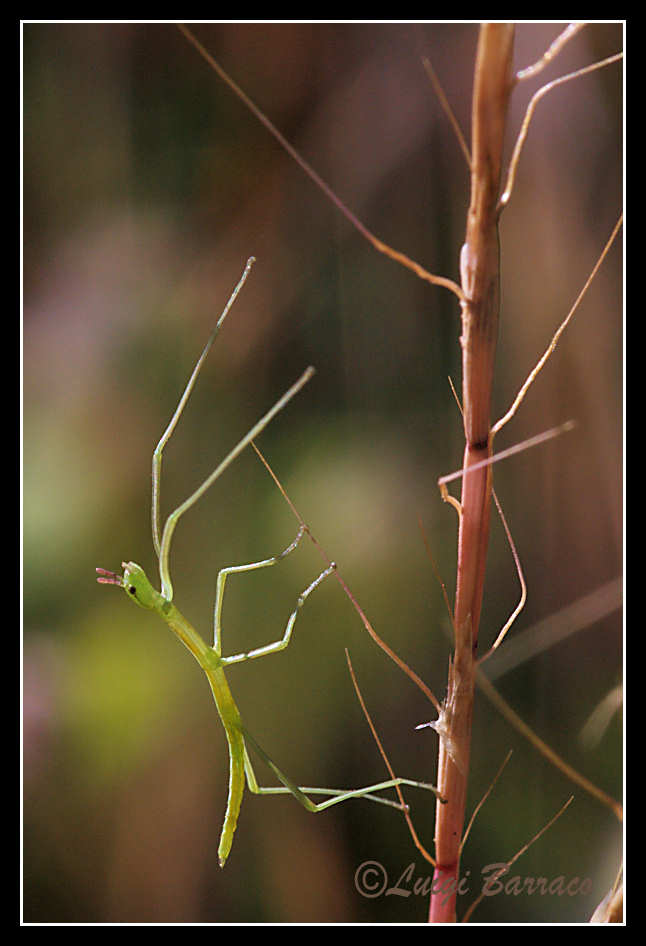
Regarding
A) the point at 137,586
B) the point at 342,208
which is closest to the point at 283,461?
the point at 137,586

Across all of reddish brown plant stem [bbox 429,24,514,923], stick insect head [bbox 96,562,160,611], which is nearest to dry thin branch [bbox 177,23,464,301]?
reddish brown plant stem [bbox 429,24,514,923]

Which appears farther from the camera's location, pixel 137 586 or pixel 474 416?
pixel 137 586

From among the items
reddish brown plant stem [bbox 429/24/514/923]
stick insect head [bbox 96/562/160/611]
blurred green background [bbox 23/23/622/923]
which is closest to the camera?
reddish brown plant stem [bbox 429/24/514/923]

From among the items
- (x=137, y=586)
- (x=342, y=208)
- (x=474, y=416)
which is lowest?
(x=137, y=586)

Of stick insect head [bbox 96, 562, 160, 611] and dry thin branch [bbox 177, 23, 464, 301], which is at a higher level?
dry thin branch [bbox 177, 23, 464, 301]

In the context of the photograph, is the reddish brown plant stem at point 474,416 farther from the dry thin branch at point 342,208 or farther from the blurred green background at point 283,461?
the blurred green background at point 283,461

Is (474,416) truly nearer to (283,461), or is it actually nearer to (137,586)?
(137,586)

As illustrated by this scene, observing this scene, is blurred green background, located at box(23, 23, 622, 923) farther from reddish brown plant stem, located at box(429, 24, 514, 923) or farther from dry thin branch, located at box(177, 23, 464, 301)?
reddish brown plant stem, located at box(429, 24, 514, 923)
